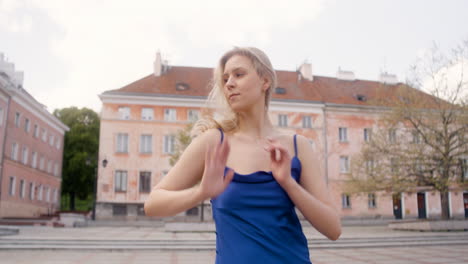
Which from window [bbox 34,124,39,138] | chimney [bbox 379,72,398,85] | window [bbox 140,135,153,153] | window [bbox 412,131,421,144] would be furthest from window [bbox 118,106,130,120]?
chimney [bbox 379,72,398,85]

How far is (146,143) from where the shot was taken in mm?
36125

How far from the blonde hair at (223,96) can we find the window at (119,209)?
34.9 m

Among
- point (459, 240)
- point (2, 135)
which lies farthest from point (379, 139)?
point (2, 135)

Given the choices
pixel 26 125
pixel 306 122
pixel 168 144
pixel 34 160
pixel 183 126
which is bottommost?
pixel 34 160

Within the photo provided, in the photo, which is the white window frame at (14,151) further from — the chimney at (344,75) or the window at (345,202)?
the chimney at (344,75)

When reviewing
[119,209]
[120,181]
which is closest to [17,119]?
[120,181]

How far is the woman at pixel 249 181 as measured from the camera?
1.43 m

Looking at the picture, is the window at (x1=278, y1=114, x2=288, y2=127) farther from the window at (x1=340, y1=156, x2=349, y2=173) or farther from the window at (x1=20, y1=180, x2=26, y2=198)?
the window at (x1=20, y1=180, x2=26, y2=198)

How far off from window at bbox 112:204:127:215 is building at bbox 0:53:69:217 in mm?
8486

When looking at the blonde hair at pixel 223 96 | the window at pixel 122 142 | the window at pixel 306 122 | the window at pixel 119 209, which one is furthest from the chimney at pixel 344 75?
the blonde hair at pixel 223 96

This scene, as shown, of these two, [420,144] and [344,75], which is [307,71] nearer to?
[344,75]

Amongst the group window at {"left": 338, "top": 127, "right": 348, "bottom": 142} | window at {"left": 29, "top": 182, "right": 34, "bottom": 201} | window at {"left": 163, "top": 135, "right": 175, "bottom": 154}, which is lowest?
window at {"left": 29, "top": 182, "right": 34, "bottom": 201}

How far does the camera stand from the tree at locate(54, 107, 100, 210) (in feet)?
158

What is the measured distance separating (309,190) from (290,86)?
40.3 metres
